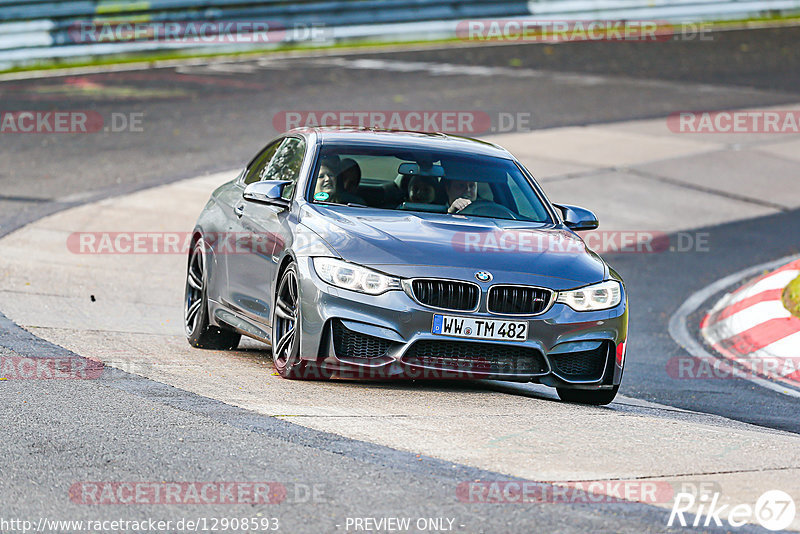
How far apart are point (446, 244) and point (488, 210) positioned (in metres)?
0.99

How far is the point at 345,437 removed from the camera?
238 inches

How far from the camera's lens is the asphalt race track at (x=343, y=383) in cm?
536

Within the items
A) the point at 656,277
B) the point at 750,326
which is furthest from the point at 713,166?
the point at 750,326

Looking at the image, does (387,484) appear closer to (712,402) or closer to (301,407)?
(301,407)

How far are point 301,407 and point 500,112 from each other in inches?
570

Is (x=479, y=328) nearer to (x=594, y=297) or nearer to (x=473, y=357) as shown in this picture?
(x=473, y=357)

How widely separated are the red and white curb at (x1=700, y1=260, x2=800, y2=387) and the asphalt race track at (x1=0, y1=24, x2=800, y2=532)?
1.47 ft

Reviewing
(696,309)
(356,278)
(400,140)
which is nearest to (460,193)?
(400,140)

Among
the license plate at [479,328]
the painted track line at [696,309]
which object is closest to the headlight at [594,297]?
the license plate at [479,328]

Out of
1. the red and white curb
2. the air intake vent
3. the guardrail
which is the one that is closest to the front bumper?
the air intake vent

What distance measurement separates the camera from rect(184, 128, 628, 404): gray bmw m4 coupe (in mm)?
7113

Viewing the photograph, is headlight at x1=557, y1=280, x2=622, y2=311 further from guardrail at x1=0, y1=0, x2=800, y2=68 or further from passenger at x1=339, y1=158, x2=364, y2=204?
guardrail at x1=0, y1=0, x2=800, y2=68

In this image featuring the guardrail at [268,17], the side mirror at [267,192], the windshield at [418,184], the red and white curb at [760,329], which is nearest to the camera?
the side mirror at [267,192]

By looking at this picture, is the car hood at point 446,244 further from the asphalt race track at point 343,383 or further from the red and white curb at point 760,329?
the red and white curb at point 760,329
